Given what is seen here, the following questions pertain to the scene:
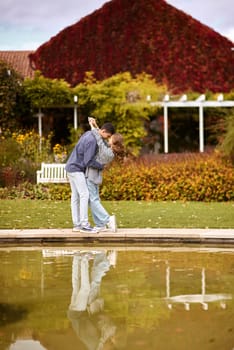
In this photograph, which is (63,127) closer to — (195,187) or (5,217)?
(195,187)

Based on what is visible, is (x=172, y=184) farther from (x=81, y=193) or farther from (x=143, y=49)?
(x=143, y=49)

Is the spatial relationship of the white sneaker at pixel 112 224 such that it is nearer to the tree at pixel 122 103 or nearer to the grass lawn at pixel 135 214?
the grass lawn at pixel 135 214

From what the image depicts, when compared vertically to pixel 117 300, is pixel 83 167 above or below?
above

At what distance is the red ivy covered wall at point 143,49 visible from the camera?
100 feet

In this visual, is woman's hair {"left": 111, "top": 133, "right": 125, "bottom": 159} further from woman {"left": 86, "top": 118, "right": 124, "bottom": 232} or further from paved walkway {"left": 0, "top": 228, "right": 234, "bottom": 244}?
paved walkway {"left": 0, "top": 228, "right": 234, "bottom": 244}

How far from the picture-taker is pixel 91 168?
1104 centimetres

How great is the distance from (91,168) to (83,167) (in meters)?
0.11

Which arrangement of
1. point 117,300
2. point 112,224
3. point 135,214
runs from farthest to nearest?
1. point 135,214
2. point 112,224
3. point 117,300

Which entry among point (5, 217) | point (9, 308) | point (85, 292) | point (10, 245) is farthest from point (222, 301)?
point (5, 217)

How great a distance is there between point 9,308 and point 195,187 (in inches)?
478

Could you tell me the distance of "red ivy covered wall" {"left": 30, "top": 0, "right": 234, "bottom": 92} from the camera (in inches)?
1204

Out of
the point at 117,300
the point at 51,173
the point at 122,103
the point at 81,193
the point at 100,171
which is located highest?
the point at 122,103

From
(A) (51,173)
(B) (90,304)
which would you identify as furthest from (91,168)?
(A) (51,173)

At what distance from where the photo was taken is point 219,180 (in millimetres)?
18172
